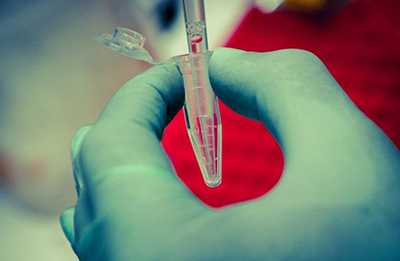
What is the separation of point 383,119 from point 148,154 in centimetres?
78

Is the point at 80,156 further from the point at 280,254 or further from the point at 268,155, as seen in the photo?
the point at 268,155

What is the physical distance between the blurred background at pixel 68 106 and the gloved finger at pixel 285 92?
0.42m

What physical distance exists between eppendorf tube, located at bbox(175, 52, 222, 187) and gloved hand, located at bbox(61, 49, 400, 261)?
0.08 meters

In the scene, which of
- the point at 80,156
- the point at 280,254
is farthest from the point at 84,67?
the point at 280,254

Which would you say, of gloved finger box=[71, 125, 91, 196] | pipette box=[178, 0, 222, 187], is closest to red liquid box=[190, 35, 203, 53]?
pipette box=[178, 0, 222, 187]

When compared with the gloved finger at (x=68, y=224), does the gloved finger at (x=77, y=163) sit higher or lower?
higher

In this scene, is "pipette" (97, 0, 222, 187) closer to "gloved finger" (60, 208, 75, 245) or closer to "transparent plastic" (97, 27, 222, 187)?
"transparent plastic" (97, 27, 222, 187)

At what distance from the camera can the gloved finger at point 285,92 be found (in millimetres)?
431

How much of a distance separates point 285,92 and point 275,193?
14 centimetres

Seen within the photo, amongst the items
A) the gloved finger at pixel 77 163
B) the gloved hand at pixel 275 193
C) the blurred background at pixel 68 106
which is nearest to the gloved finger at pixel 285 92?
the gloved hand at pixel 275 193

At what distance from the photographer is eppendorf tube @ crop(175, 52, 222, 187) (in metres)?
0.57

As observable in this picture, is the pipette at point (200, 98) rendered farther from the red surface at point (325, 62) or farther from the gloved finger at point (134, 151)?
the red surface at point (325, 62)

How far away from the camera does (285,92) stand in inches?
18.7

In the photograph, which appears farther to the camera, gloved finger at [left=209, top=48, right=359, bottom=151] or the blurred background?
the blurred background
